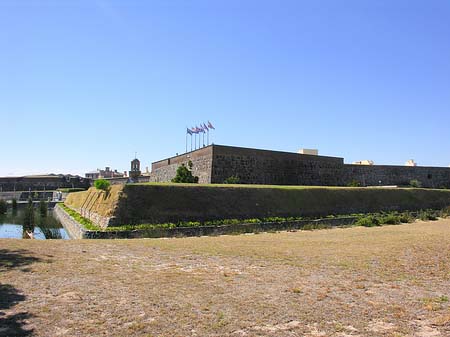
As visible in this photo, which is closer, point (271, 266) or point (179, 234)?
point (271, 266)

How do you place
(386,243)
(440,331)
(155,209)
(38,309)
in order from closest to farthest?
1. (440,331)
2. (38,309)
3. (386,243)
4. (155,209)

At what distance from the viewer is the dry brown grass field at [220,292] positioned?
4082mm

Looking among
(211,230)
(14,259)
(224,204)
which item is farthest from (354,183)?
(14,259)

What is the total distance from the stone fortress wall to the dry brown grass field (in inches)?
694

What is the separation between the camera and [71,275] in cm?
586

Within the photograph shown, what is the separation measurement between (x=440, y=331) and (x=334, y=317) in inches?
43.4

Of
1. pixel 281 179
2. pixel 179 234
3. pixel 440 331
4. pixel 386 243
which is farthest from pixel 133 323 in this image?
pixel 281 179

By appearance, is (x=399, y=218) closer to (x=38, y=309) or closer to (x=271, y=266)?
(x=271, y=266)

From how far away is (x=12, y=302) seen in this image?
4512 mm

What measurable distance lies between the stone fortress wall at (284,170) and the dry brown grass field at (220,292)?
57.8ft

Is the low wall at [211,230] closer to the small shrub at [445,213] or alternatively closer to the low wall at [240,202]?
the low wall at [240,202]

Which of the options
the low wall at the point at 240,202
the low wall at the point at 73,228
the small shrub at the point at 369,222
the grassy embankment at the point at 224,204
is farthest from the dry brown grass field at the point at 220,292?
the small shrub at the point at 369,222

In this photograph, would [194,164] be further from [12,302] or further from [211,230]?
[12,302]

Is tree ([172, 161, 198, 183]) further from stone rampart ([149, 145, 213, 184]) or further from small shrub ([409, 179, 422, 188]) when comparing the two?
small shrub ([409, 179, 422, 188])
